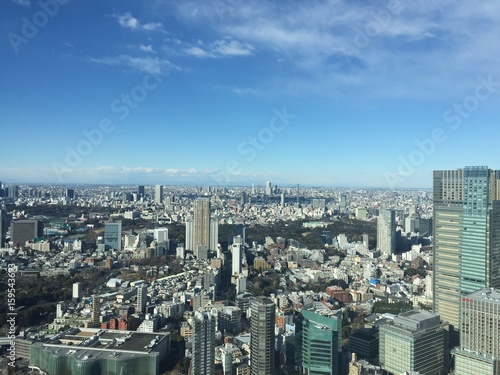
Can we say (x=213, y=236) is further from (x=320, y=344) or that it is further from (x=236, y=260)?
(x=320, y=344)

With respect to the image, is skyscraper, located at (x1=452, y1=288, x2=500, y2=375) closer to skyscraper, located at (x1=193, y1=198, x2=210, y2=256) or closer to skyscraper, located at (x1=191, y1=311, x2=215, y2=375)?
skyscraper, located at (x1=191, y1=311, x2=215, y2=375)

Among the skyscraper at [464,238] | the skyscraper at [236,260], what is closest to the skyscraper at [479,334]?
the skyscraper at [464,238]

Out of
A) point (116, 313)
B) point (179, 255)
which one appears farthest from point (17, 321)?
point (179, 255)

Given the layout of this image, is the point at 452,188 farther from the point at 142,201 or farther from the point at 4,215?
the point at 142,201

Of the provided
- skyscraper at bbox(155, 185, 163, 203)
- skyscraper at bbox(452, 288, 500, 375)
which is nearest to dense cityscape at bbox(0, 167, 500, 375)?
skyscraper at bbox(452, 288, 500, 375)

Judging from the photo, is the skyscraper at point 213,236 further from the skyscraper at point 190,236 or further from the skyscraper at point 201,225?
the skyscraper at point 190,236

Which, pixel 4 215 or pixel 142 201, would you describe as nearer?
pixel 4 215

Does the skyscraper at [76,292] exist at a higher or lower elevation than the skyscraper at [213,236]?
lower
